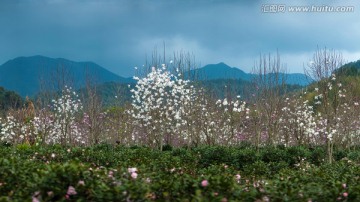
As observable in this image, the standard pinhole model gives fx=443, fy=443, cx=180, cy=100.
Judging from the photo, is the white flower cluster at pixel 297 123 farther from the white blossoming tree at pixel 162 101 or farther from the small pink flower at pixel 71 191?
the small pink flower at pixel 71 191

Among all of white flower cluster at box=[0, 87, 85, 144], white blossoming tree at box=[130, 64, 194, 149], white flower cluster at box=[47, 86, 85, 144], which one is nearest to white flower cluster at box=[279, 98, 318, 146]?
white blossoming tree at box=[130, 64, 194, 149]

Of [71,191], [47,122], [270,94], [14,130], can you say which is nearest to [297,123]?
[270,94]

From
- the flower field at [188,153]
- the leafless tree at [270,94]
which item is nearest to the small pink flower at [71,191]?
the flower field at [188,153]

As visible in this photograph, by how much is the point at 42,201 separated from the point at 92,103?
1961 centimetres

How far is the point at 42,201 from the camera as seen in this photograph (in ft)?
14.8

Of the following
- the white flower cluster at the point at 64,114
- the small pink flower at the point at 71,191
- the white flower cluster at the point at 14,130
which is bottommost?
the white flower cluster at the point at 14,130

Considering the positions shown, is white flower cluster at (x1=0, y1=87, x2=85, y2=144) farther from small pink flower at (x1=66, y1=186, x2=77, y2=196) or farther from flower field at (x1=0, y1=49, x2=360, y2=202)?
small pink flower at (x1=66, y1=186, x2=77, y2=196)

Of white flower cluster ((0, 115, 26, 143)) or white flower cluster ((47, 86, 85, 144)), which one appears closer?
white flower cluster ((47, 86, 85, 144))

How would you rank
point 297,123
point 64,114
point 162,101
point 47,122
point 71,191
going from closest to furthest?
point 71,191 < point 162,101 < point 297,123 < point 64,114 < point 47,122

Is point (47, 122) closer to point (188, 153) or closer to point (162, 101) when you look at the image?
point (162, 101)

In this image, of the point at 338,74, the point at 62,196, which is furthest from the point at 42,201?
the point at 338,74

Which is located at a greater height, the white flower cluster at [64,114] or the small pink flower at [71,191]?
the small pink flower at [71,191]

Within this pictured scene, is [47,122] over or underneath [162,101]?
underneath

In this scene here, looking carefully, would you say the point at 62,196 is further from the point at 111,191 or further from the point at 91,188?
the point at 111,191
